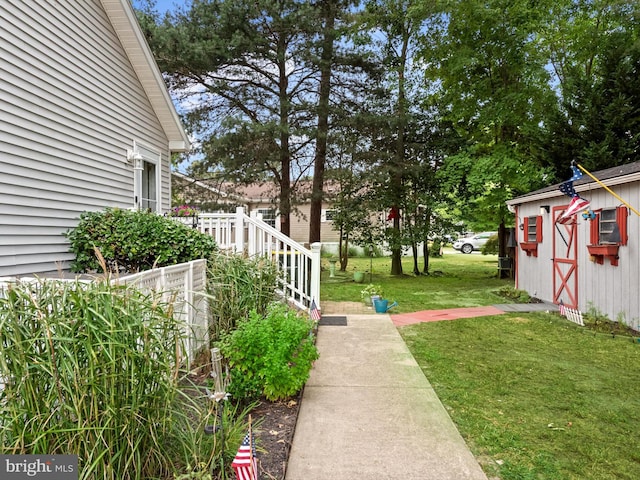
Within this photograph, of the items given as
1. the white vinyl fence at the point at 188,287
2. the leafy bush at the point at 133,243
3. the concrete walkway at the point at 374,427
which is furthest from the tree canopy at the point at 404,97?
the concrete walkway at the point at 374,427

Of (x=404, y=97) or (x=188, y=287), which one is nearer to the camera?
(x=188, y=287)

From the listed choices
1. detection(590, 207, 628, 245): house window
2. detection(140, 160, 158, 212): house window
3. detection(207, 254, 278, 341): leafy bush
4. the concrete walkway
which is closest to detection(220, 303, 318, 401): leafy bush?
the concrete walkway

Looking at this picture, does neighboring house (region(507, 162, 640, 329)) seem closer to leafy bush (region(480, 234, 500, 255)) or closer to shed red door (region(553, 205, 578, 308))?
shed red door (region(553, 205, 578, 308))

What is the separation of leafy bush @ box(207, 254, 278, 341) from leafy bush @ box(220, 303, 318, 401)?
98cm

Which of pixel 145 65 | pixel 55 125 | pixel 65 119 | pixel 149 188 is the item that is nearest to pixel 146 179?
pixel 149 188

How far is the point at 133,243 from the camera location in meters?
5.57

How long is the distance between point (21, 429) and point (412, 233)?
1386 centimetres

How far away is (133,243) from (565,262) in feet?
26.3

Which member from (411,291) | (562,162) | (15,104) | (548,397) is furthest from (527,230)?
(15,104)

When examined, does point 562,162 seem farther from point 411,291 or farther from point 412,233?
point 411,291

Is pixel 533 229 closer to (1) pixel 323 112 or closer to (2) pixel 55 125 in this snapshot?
(1) pixel 323 112

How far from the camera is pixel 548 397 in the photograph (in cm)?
386

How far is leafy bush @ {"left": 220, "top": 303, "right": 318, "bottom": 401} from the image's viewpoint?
11.2 ft

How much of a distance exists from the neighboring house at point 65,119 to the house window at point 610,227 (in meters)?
8.15
